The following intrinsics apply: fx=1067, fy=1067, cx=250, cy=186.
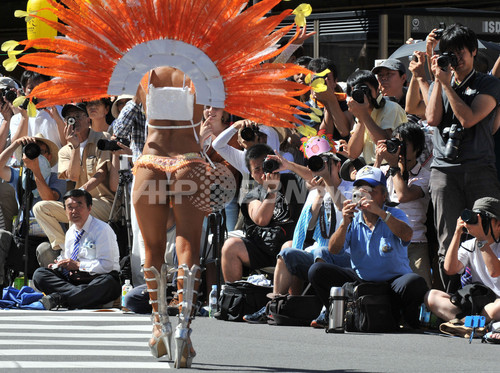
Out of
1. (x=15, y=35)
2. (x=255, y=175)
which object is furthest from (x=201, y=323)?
(x=15, y=35)

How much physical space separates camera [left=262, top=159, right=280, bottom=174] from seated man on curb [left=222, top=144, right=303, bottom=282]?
0.50 ft

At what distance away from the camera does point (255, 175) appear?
9172mm

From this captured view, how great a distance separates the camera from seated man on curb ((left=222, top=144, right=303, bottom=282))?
9.12 m

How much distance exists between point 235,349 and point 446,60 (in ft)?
9.04

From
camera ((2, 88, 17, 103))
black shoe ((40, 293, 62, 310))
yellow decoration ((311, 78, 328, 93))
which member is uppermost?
yellow decoration ((311, 78, 328, 93))

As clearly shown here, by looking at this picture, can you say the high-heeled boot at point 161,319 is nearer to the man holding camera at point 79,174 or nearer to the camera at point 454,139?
the camera at point 454,139

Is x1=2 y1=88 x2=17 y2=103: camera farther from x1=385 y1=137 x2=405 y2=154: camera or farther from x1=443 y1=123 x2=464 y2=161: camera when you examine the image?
x1=443 y1=123 x2=464 y2=161: camera

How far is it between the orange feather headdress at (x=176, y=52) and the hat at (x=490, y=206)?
67.1 inches

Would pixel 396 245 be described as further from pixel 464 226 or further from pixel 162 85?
pixel 162 85

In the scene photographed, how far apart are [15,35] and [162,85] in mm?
21750

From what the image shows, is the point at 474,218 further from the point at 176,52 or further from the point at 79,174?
the point at 79,174

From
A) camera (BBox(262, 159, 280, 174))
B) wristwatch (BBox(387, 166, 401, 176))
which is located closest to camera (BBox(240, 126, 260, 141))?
camera (BBox(262, 159, 280, 174))

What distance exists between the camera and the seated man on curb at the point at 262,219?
9117mm

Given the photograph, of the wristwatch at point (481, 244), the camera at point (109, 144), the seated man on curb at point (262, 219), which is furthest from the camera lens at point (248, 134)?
the wristwatch at point (481, 244)
